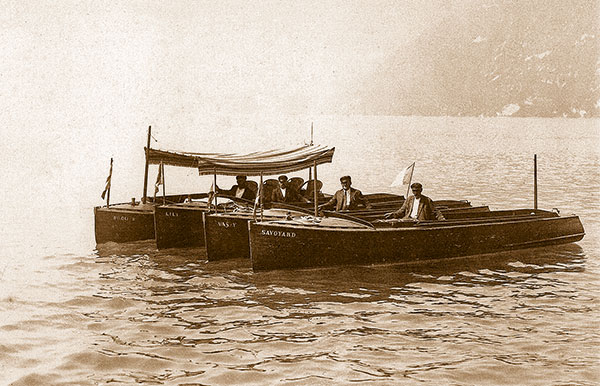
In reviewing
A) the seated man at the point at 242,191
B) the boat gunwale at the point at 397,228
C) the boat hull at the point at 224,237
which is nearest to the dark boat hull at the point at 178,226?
the boat hull at the point at 224,237

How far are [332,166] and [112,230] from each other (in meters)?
46.4

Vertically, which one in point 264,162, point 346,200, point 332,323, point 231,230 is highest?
point 264,162

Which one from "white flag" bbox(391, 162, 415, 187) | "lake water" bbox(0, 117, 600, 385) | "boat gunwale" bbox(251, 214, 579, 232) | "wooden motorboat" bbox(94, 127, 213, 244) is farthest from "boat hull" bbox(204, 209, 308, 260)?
"wooden motorboat" bbox(94, 127, 213, 244)

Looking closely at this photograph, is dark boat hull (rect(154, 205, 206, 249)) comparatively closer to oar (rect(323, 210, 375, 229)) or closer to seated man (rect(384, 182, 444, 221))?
oar (rect(323, 210, 375, 229))

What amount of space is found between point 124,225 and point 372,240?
9045mm

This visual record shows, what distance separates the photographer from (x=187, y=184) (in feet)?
164

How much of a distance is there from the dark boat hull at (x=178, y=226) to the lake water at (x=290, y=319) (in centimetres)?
37

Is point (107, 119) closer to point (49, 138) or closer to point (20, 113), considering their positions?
point (20, 113)

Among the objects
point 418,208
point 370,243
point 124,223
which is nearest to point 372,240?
point 370,243

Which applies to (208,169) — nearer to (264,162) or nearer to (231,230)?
(264,162)

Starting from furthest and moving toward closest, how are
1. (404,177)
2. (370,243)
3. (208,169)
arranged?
(404,177), (208,169), (370,243)

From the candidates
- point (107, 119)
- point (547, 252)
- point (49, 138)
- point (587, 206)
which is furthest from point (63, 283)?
point (107, 119)

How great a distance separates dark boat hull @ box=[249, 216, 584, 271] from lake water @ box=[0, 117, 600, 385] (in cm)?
34

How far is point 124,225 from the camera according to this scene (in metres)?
24.1
